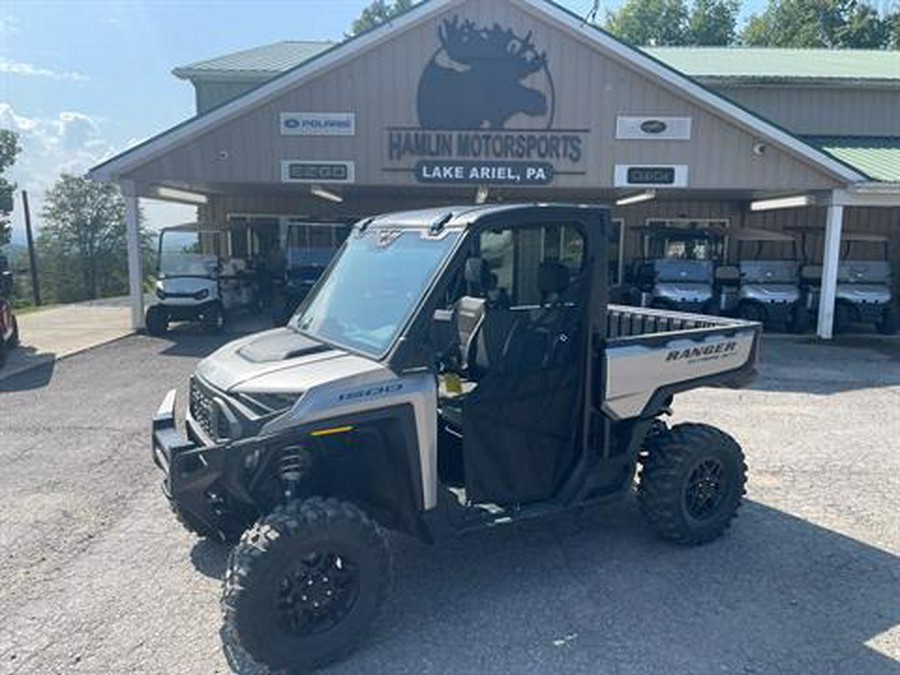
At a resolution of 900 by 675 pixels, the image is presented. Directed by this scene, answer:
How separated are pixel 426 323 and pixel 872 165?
1518 cm

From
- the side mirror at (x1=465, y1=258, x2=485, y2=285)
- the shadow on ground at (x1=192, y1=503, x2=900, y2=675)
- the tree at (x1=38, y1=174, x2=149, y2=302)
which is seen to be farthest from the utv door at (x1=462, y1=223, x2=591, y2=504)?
the tree at (x1=38, y1=174, x2=149, y2=302)

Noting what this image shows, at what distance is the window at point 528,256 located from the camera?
389 cm

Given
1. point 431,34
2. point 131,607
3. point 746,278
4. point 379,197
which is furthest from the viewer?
point 379,197

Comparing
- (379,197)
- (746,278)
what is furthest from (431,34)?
(746,278)

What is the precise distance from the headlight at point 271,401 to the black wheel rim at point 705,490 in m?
2.68

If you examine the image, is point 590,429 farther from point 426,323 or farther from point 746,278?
point 746,278

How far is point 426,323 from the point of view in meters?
3.41

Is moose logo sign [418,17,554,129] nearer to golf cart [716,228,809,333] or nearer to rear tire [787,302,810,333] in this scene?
golf cart [716,228,809,333]

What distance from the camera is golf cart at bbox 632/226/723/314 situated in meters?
14.3

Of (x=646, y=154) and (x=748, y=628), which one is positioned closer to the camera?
(x=748, y=628)

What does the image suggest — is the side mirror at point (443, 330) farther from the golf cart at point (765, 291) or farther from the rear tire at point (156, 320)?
the golf cart at point (765, 291)

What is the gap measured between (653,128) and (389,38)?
529 cm

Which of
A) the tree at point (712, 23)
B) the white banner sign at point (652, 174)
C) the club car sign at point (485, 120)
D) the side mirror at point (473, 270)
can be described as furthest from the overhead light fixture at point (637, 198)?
the tree at point (712, 23)

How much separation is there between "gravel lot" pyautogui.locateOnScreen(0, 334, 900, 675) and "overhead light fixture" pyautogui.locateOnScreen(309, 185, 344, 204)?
909 cm
